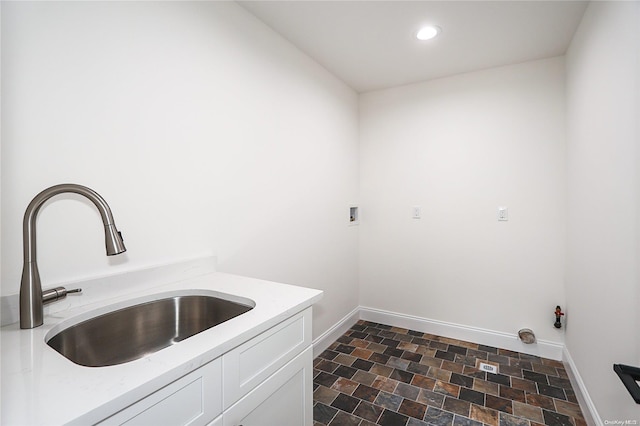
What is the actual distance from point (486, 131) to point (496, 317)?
1.62 meters

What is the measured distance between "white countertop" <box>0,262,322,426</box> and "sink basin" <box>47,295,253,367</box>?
5 cm

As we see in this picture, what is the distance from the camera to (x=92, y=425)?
0.57m

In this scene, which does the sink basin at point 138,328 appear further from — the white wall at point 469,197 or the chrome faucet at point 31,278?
the white wall at point 469,197

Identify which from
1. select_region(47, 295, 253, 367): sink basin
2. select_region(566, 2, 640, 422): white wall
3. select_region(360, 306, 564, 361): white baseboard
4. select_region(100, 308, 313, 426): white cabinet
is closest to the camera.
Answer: select_region(100, 308, 313, 426): white cabinet

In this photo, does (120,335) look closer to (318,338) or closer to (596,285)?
(318,338)

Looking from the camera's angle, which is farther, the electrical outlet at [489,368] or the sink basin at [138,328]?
the electrical outlet at [489,368]

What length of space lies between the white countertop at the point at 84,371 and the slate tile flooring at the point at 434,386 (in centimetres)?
121

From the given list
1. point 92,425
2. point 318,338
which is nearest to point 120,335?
point 92,425

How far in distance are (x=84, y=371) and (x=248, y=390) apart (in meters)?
0.44

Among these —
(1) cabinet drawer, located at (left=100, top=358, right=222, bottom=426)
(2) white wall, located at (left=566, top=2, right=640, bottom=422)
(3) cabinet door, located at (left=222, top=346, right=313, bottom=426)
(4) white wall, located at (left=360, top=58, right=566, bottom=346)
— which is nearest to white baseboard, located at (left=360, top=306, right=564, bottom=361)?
(4) white wall, located at (left=360, top=58, right=566, bottom=346)

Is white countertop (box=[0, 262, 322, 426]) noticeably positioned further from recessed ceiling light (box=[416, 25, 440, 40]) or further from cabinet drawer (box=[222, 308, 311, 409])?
recessed ceiling light (box=[416, 25, 440, 40])

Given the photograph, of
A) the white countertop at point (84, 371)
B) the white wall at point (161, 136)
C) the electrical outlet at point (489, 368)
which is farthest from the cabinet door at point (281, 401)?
the electrical outlet at point (489, 368)

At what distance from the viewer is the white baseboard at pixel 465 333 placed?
2.47 metres

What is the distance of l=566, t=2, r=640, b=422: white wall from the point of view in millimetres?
1210
